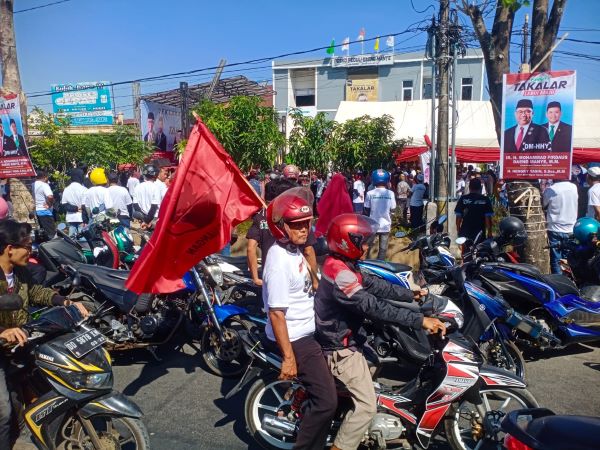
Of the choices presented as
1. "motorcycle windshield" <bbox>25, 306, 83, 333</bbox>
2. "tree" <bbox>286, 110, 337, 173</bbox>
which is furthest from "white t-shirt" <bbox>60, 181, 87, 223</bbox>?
"tree" <bbox>286, 110, 337, 173</bbox>

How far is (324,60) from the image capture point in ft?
108

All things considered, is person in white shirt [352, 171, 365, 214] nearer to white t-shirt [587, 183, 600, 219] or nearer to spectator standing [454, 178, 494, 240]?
spectator standing [454, 178, 494, 240]

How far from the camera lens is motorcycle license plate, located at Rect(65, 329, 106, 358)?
9.41ft

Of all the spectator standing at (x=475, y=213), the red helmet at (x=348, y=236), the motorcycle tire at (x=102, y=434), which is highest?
the red helmet at (x=348, y=236)

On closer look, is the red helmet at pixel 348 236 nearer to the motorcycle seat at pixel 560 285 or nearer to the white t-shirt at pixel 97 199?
the motorcycle seat at pixel 560 285

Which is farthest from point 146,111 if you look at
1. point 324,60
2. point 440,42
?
point 440,42

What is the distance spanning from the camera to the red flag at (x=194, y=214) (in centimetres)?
347

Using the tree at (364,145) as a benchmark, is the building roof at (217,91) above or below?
above

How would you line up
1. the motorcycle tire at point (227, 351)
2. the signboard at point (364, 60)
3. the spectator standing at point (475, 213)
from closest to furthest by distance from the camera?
1. the motorcycle tire at point (227, 351)
2. the spectator standing at point (475, 213)
3. the signboard at point (364, 60)

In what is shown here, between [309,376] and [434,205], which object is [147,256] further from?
[434,205]

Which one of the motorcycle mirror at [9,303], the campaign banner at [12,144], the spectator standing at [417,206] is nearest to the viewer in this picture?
the motorcycle mirror at [9,303]

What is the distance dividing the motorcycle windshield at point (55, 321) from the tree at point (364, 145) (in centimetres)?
1229

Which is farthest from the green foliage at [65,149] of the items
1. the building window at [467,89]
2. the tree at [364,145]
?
the building window at [467,89]

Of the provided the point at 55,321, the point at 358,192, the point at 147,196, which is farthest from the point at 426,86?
the point at 55,321
